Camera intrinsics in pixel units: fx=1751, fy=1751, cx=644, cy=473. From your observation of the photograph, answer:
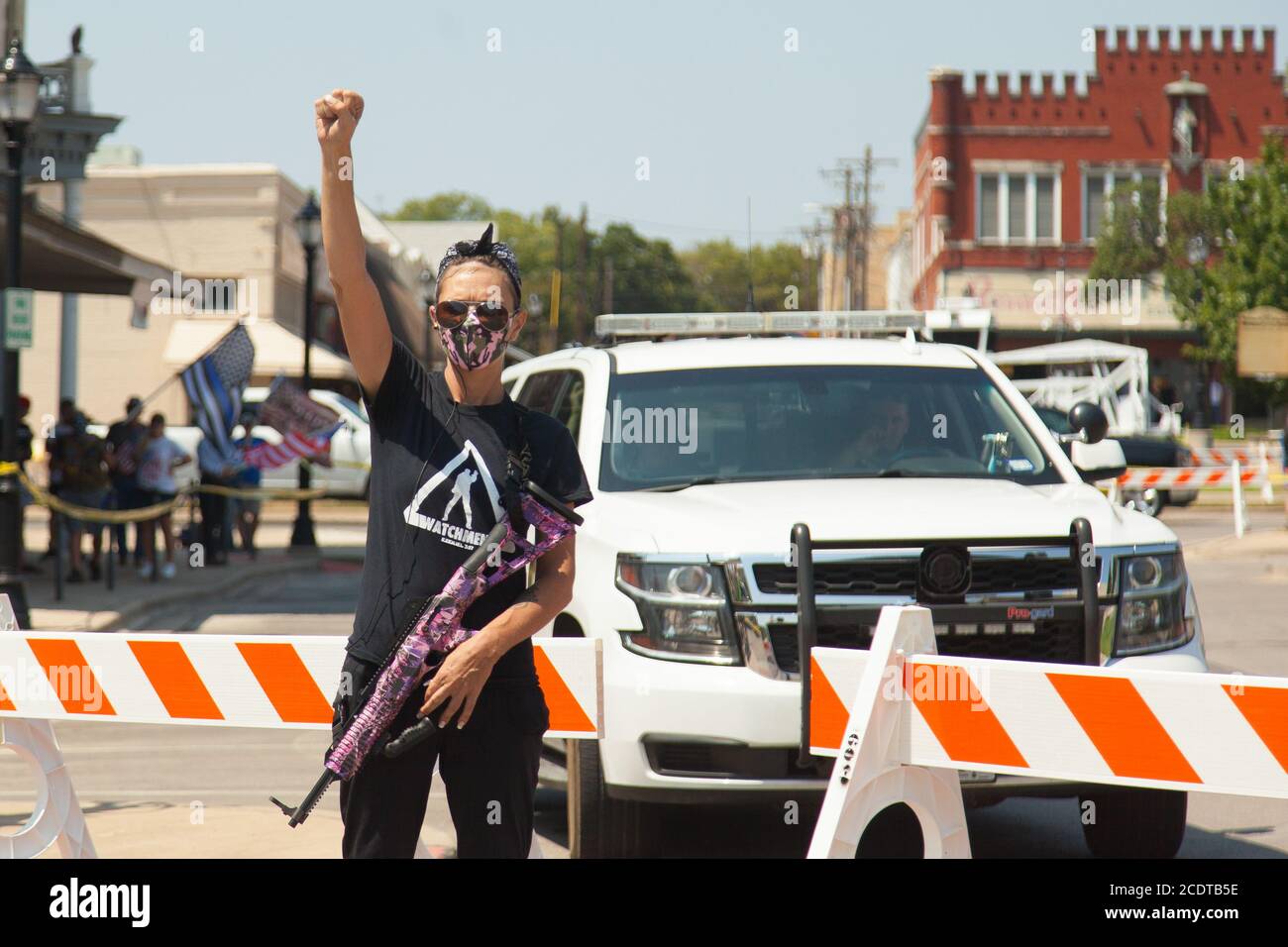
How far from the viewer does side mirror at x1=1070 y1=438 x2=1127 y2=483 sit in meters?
7.46

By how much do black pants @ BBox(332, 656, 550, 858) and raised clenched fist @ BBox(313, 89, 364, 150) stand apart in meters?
1.11

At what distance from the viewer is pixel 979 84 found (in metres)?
62.3

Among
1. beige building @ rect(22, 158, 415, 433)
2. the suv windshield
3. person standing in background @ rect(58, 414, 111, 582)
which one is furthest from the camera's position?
beige building @ rect(22, 158, 415, 433)

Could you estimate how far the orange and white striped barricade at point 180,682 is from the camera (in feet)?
15.9

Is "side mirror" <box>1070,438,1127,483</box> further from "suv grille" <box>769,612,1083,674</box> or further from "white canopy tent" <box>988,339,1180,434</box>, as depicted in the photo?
"white canopy tent" <box>988,339,1180,434</box>

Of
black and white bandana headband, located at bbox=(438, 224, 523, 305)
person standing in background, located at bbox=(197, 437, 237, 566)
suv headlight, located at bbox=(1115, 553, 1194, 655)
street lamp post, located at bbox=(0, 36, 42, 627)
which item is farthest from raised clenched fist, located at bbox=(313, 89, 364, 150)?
person standing in background, located at bbox=(197, 437, 237, 566)

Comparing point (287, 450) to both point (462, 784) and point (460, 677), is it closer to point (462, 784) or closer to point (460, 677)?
point (462, 784)

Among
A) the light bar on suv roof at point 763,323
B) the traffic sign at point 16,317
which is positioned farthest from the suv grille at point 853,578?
the traffic sign at point 16,317

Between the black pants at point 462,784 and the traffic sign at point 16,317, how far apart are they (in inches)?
446

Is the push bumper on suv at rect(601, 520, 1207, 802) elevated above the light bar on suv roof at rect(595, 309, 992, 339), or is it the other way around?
the light bar on suv roof at rect(595, 309, 992, 339)

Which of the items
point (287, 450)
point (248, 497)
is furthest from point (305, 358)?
point (248, 497)

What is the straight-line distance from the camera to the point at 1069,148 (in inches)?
2434

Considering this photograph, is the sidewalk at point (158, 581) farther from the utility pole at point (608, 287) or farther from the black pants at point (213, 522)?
the utility pole at point (608, 287)
